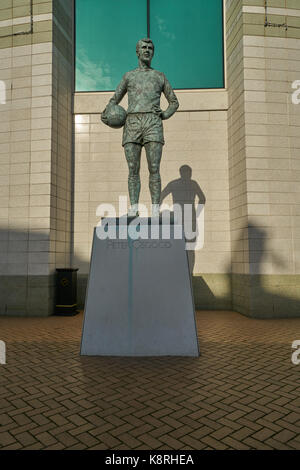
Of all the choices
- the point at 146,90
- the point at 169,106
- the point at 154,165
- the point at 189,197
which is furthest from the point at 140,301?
the point at 189,197

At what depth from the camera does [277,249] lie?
7.45 metres

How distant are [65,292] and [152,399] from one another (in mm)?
5217

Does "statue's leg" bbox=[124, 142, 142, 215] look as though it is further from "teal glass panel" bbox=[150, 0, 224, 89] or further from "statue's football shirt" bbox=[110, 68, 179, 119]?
"teal glass panel" bbox=[150, 0, 224, 89]

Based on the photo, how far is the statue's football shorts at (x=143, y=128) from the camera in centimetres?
500

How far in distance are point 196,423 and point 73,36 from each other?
1018cm

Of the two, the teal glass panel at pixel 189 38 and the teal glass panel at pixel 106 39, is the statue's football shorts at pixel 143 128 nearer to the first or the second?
the teal glass panel at pixel 189 38

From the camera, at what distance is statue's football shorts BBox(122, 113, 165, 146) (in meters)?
5.00

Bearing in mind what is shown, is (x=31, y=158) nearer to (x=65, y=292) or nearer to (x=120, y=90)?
(x=65, y=292)

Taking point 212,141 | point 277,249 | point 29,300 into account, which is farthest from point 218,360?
point 212,141

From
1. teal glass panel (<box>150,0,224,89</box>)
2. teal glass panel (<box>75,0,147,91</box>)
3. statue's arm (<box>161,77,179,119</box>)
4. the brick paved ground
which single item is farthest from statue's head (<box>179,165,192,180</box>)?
the brick paved ground

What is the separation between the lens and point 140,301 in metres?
4.46

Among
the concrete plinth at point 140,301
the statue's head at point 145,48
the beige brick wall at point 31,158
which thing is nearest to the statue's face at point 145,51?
the statue's head at point 145,48

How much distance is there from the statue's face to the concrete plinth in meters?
2.72

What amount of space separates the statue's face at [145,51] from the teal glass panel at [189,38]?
438 cm
